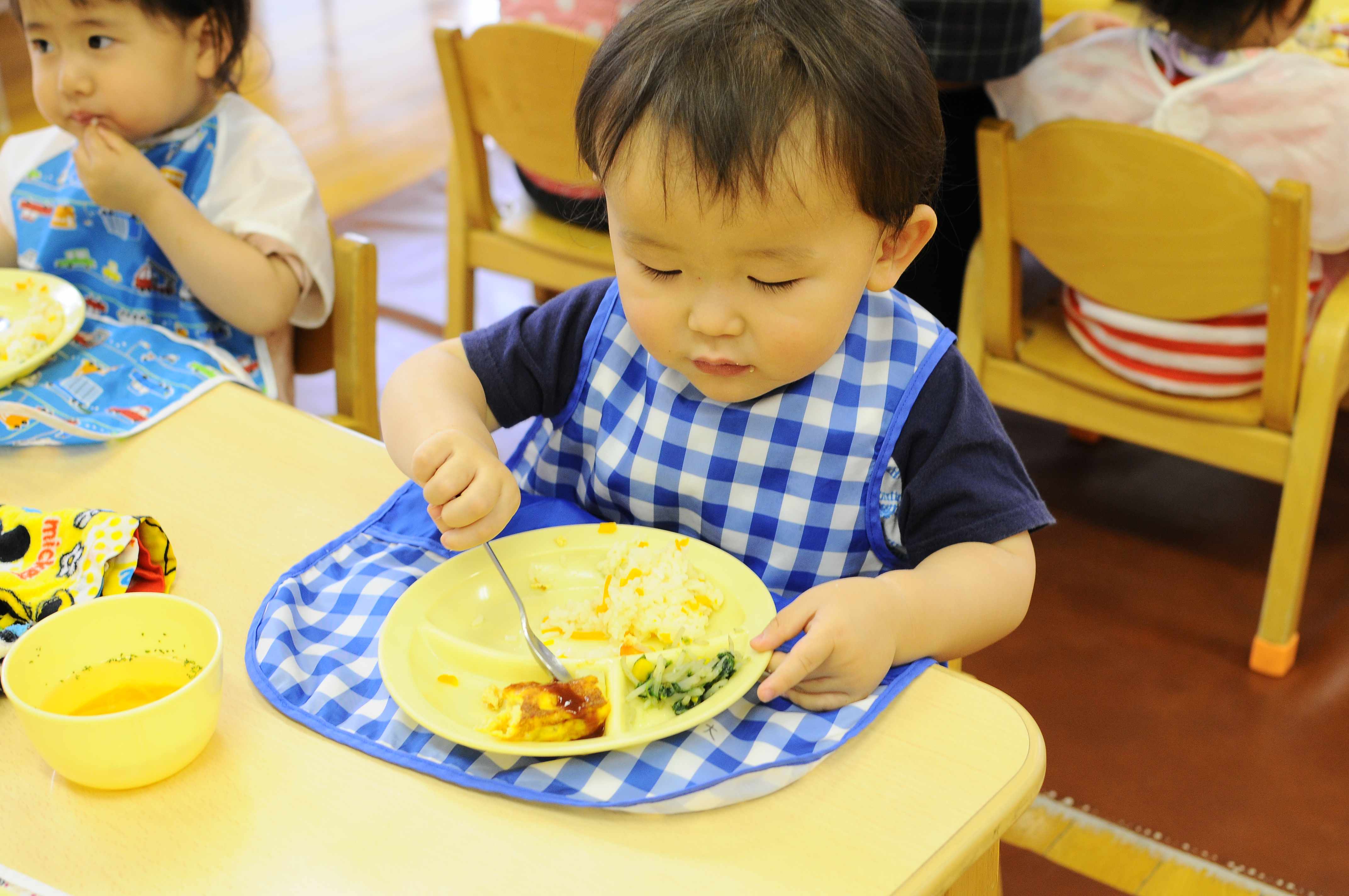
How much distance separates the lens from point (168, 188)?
1465 millimetres

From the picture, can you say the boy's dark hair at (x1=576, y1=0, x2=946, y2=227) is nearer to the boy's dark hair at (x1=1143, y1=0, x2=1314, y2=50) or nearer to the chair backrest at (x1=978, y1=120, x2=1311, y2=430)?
the chair backrest at (x1=978, y1=120, x2=1311, y2=430)

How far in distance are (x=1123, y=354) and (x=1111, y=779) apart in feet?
2.20

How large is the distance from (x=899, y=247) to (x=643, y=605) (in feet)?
1.19

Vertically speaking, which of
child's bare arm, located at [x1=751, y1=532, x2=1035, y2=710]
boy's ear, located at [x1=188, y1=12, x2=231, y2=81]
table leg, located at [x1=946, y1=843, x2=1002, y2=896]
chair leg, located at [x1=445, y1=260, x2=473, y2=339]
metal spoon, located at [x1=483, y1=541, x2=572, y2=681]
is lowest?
chair leg, located at [x1=445, y1=260, x2=473, y2=339]

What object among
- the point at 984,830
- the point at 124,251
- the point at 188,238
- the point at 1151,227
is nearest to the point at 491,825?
the point at 984,830

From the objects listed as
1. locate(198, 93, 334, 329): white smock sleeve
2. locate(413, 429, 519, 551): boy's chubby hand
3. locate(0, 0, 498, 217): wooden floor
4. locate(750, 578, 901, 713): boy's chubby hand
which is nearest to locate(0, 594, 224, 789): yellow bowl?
locate(413, 429, 519, 551): boy's chubby hand

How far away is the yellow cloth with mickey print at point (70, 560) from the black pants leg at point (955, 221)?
1596mm

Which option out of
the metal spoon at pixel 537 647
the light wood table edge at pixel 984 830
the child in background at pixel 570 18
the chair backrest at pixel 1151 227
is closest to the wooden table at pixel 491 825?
the light wood table edge at pixel 984 830

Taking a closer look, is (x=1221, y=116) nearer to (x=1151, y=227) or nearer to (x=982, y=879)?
(x=1151, y=227)

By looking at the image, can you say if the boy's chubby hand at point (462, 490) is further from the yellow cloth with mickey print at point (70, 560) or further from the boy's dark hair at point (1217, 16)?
the boy's dark hair at point (1217, 16)

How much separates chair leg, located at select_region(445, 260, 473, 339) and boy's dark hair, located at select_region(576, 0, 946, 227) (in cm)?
165

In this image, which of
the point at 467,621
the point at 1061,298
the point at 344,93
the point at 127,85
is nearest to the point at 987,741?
the point at 467,621

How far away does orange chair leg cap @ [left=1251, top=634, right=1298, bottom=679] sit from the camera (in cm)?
198

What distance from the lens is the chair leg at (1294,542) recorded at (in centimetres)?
179
